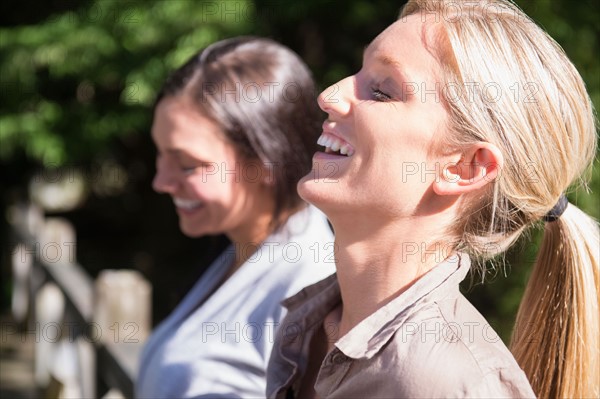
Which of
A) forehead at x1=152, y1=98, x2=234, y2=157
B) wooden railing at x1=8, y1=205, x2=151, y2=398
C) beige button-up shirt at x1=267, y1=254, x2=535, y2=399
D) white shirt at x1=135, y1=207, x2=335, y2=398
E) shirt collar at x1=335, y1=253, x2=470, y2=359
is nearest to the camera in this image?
beige button-up shirt at x1=267, y1=254, x2=535, y2=399

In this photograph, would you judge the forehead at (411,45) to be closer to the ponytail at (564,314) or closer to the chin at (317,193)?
the chin at (317,193)

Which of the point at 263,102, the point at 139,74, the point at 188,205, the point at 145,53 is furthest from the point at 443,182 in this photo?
the point at 145,53

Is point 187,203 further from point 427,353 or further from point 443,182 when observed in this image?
point 427,353

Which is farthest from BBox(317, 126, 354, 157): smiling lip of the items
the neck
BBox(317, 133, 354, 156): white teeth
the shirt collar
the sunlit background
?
the sunlit background

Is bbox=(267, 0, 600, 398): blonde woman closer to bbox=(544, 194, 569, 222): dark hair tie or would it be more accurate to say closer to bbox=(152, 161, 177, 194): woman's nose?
bbox=(544, 194, 569, 222): dark hair tie

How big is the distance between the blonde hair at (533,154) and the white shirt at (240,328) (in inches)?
23.4

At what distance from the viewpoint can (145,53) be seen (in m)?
4.53

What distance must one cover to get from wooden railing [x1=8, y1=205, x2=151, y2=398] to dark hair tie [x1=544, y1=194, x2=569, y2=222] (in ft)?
4.84

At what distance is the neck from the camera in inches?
51.9

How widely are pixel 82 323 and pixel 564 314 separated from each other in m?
2.45

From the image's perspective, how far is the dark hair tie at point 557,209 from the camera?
4.59 ft

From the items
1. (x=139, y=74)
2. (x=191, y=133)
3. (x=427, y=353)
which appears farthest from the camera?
(x=139, y=74)

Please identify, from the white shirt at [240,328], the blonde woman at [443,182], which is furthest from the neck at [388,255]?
the white shirt at [240,328]

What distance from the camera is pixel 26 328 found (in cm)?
597
